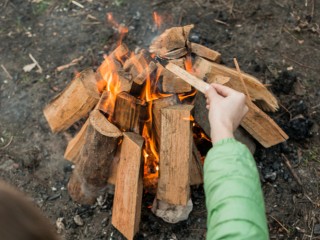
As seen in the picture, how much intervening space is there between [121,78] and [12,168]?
145cm

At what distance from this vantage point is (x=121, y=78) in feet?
10.8

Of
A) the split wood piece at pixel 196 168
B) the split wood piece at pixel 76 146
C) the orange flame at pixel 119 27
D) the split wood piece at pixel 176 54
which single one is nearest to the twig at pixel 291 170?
the split wood piece at pixel 196 168

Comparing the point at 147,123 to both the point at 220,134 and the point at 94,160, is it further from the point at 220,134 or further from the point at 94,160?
the point at 220,134

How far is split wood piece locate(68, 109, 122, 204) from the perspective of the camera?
10.4 ft

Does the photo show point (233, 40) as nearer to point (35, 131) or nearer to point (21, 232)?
point (35, 131)

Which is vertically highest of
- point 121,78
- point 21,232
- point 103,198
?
point 21,232

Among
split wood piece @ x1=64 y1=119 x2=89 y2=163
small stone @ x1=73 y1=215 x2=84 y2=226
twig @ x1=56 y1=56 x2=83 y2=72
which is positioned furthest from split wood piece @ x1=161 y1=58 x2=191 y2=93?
twig @ x1=56 y1=56 x2=83 y2=72

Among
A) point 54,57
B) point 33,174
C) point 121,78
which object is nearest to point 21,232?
point 121,78

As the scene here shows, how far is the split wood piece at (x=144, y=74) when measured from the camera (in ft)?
10.6

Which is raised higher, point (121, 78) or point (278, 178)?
point (121, 78)

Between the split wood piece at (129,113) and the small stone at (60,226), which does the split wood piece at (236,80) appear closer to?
the split wood piece at (129,113)

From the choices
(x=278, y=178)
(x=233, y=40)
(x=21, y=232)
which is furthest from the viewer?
(x=233, y=40)

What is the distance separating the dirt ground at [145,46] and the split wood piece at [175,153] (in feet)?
1.29

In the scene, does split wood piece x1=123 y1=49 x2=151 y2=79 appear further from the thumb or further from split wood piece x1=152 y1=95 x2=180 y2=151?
the thumb
